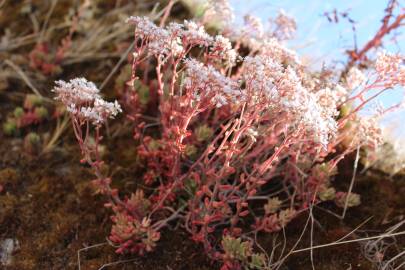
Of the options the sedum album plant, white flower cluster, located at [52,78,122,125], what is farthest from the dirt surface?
white flower cluster, located at [52,78,122,125]

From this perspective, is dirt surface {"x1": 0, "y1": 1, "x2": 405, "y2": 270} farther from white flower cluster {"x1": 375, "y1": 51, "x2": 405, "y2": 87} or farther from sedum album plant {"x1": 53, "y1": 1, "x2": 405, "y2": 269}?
white flower cluster {"x1": 375, "y1": 51, "x2": 405, "y2": 87}

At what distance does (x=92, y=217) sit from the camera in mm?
3068

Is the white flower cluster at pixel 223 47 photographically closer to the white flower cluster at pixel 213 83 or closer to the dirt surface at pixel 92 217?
the white flower cluster at pixel 213 83

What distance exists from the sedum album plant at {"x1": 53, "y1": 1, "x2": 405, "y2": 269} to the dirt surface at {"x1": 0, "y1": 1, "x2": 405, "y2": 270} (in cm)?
11

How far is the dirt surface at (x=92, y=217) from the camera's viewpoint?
2.82m

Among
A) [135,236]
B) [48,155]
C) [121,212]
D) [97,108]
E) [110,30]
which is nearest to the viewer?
[97,108]

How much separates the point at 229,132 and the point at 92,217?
1176mm

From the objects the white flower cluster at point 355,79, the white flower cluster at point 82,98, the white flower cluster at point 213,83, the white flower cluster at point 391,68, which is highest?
the white flower cluster at point 391,68

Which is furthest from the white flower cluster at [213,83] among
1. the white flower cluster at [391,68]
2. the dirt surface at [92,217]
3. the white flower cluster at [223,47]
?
the dirt surface at [92,217]

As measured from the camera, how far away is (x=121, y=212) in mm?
2951

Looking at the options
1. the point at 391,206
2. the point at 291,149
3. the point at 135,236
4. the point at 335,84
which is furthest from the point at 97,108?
the point at 391,206

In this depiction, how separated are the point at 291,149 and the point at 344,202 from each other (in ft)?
1.91

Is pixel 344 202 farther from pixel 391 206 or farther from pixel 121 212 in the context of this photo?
pixel 121 212

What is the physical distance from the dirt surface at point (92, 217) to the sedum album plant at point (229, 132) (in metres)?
0.11
